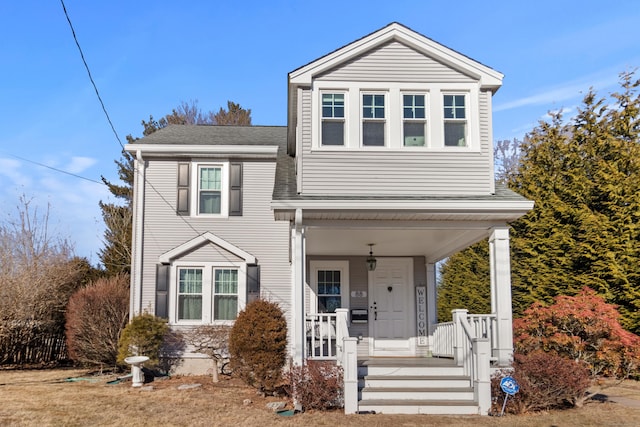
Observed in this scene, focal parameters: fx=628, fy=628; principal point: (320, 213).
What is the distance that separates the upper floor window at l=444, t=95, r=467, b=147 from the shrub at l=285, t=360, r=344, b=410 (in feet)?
15.2

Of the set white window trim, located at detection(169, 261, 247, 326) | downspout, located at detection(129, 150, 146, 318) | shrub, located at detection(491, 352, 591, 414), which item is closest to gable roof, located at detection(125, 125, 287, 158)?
downspout, located at detection(129, 150, 146, 318)

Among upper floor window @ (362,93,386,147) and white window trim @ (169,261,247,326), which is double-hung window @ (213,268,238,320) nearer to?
white window trim @ (169,261,247,326)

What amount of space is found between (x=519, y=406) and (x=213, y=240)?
8.12 meters

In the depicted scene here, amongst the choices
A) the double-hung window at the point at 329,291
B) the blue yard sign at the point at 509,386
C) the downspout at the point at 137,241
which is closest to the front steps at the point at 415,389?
the blue yard sign at the point at 509,386

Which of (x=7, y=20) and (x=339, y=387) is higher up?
(x=7, y=20)

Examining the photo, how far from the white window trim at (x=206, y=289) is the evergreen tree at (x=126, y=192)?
395 centimetres

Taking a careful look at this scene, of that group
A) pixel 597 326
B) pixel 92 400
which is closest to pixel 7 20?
pixel 92 400

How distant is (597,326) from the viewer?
424 inches

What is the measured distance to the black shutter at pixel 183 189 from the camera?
15.2 meters

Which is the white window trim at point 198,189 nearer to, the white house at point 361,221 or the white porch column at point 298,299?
the white house at point 361,221

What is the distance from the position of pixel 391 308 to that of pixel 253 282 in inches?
131

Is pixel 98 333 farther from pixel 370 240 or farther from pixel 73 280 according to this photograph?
pixel 370 240

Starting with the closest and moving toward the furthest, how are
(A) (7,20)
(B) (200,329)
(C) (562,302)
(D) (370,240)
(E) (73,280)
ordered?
(A) (7,20) → (C) (562,302) → (D) (370,240) → (B) (200,329) → (E) (73,280)

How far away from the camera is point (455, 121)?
37.6 feet
